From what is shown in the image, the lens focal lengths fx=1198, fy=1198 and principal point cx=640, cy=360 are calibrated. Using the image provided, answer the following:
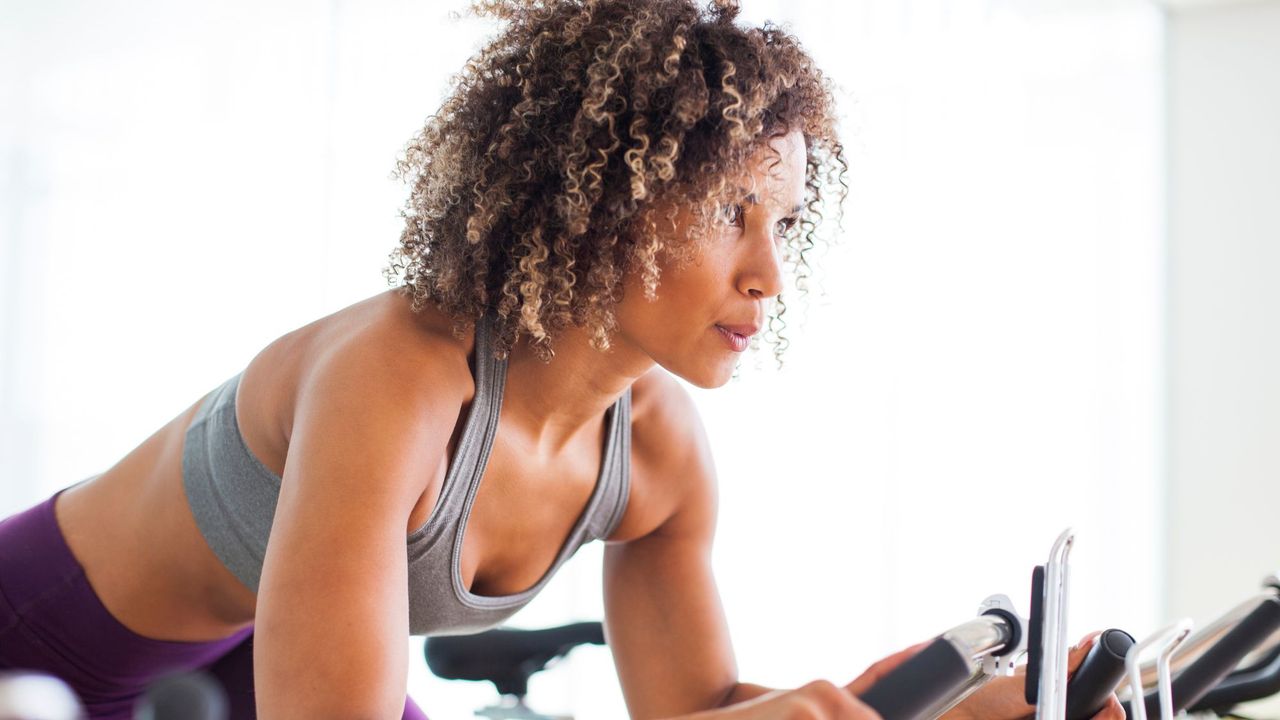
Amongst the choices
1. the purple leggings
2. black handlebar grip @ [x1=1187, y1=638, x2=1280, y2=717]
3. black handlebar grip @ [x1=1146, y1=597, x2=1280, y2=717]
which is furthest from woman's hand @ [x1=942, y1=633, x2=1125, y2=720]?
the purple leggings

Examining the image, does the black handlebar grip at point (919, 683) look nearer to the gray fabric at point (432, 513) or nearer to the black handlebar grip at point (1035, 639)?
the black handlebar grip at point (1035, 639)

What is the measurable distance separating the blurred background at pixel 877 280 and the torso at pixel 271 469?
511mm

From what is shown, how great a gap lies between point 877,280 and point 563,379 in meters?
2.58

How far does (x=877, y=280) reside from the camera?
11.7 ft

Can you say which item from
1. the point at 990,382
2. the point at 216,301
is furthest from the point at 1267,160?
the point at 216,301

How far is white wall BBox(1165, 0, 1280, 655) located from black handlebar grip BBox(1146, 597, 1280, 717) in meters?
3.79

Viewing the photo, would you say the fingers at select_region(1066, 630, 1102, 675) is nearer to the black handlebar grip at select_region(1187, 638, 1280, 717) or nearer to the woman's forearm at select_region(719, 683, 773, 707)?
the woman's forearm at select_region(719, 683, 773, 707)

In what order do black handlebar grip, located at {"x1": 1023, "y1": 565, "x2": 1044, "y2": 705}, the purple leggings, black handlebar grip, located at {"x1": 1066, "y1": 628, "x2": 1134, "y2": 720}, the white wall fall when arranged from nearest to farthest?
black handlebar grip, located at {"x1": 1023, "y1": 565, "x2": 1044, "y2": 705}, black handlebar grip, located at {"x1": 1066, "y1": 628, "x2": 1134, "y2": 720}, the purple leggings, the white wall

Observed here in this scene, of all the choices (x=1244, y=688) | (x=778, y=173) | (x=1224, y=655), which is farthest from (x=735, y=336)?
(x=1244, y=688)

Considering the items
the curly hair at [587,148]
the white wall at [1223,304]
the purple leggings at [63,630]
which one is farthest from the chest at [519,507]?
the white wall at [1223,304]

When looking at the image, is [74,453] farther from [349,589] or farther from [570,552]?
[349,589]

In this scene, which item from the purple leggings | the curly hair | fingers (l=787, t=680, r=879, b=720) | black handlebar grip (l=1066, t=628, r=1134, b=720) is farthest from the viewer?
the purple leggings

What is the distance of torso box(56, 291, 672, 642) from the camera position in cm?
105

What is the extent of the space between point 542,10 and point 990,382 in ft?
10.2
